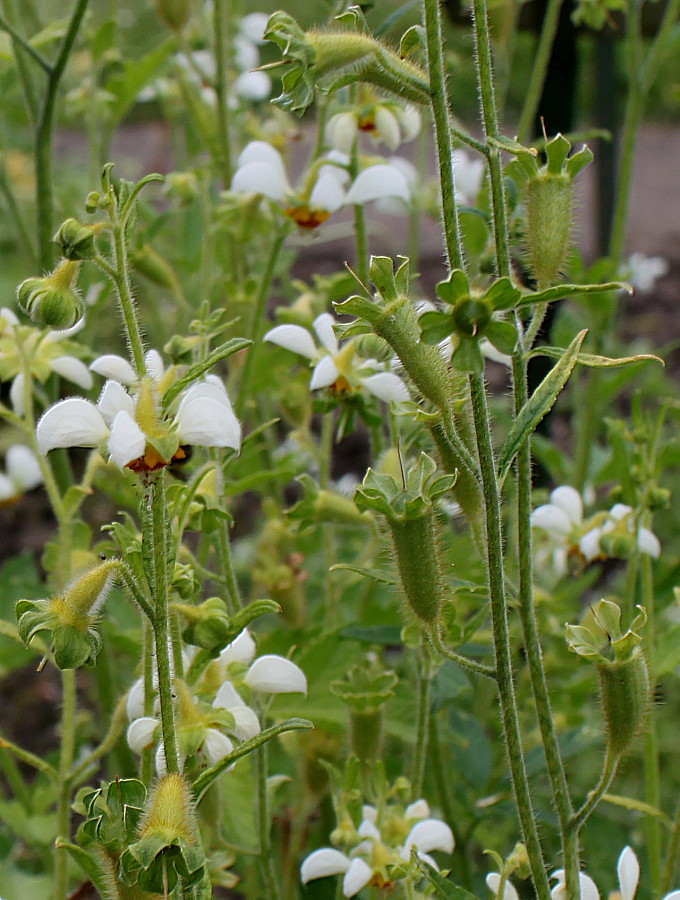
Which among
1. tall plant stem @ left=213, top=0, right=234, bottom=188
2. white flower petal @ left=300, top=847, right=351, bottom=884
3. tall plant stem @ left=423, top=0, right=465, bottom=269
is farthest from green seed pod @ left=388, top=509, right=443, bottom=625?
tall plant stem @ left=213, top=0, right=234, bottom=188

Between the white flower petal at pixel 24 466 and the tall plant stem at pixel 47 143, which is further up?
the tall plant stem at pixel 47 143

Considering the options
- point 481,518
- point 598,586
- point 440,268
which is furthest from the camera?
point 440,268

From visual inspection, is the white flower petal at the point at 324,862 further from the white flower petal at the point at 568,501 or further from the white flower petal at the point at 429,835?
the white flower petal at the point at 568,501

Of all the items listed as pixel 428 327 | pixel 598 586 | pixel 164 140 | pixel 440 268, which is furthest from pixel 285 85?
pixel 440 268

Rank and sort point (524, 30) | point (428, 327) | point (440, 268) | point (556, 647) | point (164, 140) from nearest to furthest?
point (428, 327) → point (556, 647) → point (524, 30) → point (164, 140) → point (440, 268)

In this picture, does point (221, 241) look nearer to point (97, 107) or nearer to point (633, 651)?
point (97, 107)

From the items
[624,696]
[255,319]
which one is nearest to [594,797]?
[624,696]

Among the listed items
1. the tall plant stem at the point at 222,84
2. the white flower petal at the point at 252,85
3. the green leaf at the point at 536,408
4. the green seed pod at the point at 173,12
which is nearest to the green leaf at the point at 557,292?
the green leaf at the point at 536,408
